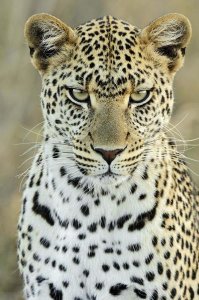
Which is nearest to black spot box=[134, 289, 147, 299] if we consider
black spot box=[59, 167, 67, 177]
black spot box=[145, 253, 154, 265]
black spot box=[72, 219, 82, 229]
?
black spot box=[145, 253, 154, 265]

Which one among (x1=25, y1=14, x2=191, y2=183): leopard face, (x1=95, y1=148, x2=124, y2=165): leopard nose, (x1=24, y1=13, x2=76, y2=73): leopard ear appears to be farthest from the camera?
(x1=24, y1=13, x2=76, y2=73): leopard ear

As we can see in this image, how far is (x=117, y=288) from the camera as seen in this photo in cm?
958

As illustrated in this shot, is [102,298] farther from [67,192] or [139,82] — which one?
[139,82]

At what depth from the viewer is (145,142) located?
924 centimetres

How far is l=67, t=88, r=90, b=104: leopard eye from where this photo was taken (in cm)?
918

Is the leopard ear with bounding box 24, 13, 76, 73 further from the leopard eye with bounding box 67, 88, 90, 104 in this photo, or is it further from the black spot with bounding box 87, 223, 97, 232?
the black spot with bounding box 87, 223, 97, 232

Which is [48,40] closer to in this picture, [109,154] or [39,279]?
[109,154]

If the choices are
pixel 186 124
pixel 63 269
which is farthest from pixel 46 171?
pixel 186 124

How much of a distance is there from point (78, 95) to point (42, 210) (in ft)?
3.45

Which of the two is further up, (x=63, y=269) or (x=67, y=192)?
(x=67, y=192)

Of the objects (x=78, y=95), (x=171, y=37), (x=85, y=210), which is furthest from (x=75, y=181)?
(x=171, y=37)

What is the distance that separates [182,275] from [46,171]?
1328mm

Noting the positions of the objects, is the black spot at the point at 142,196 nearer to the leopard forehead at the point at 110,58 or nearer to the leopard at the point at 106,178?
the leopard at the point at 106,178

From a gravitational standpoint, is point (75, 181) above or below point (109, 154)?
below
